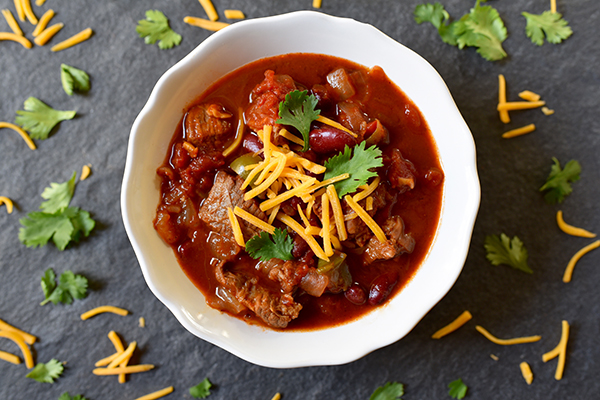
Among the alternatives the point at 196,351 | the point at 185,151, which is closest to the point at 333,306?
the point at 196,351

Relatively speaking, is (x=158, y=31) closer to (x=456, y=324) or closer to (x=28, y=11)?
(x=28, y=11)

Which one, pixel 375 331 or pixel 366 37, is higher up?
pixel 366 37

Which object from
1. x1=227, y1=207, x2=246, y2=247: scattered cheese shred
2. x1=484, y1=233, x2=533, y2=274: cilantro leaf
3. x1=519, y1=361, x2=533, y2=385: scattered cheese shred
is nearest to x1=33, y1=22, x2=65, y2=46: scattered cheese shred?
x1=227, y1=207, x2=246, y2=247: scattered cheese shred

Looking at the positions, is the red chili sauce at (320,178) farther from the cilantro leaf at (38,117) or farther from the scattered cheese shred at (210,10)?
the cilantro leaf at (38,117)

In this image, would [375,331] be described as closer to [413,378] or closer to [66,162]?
[413,378]

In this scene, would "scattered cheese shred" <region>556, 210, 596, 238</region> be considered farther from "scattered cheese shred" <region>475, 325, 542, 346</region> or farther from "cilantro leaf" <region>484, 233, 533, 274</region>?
"scattered cheese shred" <region>475, 325, 542, 346</region>

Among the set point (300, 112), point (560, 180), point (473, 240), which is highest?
point (300, 112)

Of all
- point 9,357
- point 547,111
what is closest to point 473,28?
point 547,111
